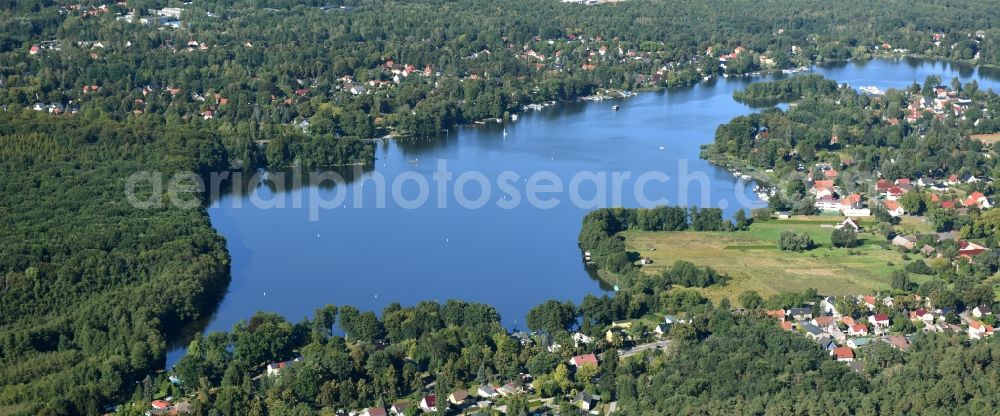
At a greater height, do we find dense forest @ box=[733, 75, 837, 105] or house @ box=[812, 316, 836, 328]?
dense forest @ box=[733, 75, 837, 105]

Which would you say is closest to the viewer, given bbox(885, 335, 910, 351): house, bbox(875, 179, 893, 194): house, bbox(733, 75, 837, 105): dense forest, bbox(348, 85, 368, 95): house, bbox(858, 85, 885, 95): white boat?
bbox(885, 335, 910, 351): house

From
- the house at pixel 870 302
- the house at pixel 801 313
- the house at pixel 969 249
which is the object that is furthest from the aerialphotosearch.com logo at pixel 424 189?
the house at pixel 801 313

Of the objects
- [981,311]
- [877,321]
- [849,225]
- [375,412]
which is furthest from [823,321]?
[375,412]

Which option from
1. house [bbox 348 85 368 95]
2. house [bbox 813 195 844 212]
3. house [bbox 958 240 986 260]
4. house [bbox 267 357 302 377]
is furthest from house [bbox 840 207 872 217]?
house [bbox 348 85 368 95]

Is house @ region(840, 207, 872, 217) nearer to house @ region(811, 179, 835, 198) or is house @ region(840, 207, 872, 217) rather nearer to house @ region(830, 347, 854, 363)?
house @ region(811, 179, 835, 198)

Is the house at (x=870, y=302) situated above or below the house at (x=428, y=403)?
above

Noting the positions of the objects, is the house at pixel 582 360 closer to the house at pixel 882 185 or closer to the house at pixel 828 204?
the house at pixel 828 204
